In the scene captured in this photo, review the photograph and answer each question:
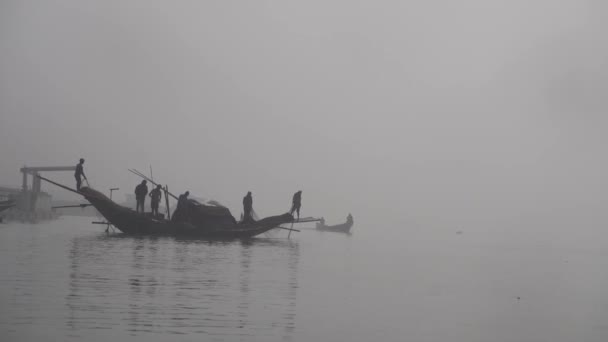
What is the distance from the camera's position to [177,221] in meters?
35.1

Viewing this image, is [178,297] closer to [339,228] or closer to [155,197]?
[155,197]

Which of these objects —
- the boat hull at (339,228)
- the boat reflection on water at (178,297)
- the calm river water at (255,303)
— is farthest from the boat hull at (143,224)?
the boat hull at (339,228)

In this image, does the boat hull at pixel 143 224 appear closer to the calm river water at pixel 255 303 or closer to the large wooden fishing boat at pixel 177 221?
the large wooden fishing boat at pixel 177 221

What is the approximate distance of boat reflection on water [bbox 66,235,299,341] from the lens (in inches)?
368

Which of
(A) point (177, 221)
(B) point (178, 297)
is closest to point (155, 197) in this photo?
(A) point (177, 221)

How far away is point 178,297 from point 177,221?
77.2 ft

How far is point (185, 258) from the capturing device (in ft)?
68.5

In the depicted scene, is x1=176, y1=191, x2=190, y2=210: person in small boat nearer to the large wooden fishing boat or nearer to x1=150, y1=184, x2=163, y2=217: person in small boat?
the large wooden fishing boat

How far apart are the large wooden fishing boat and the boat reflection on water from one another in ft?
43.3


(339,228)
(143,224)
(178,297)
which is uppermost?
(143,224)

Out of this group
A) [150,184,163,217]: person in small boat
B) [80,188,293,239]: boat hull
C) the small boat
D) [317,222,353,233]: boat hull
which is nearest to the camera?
[80,188,293,239]: boat hull

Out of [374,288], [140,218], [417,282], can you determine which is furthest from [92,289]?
[140,218]

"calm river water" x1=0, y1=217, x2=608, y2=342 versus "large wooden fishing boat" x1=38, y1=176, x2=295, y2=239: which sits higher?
"large wooden fishing boat" x1=38, y1=176, x2=295, y2=239

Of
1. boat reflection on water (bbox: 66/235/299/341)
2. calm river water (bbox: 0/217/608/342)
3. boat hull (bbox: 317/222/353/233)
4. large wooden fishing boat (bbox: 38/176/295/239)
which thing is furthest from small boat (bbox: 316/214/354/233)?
boat reflection on water (bbox: 66/235/299/341)
